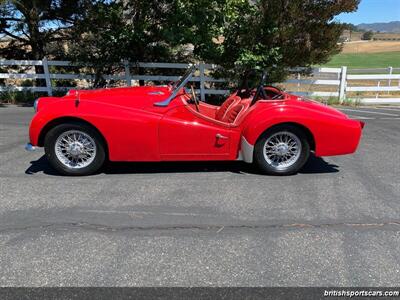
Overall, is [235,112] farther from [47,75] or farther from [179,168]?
[47,75]

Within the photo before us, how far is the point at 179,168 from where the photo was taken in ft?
18.1

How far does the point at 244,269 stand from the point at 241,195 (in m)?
1.53

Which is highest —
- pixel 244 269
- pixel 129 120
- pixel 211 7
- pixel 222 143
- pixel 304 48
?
pixel 211 7

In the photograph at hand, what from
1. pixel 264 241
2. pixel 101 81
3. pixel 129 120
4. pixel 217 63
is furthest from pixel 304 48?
pixel 264 241

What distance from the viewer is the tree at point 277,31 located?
11305mm

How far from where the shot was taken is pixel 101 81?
13477mm

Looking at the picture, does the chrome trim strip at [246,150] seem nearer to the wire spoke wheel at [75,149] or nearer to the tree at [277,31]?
the wire spoke wheel at [75,149]

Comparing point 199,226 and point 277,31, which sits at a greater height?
point 277,31

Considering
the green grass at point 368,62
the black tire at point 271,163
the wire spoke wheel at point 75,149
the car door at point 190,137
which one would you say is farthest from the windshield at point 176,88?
the green grass at point 368,62

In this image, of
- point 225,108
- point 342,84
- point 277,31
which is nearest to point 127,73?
point 277,31

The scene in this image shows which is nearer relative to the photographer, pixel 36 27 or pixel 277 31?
pixel 277 31

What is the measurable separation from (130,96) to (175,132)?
78cm

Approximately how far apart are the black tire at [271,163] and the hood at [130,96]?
1.32 metres

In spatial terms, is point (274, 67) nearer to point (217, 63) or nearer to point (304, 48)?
point (304, 48)
